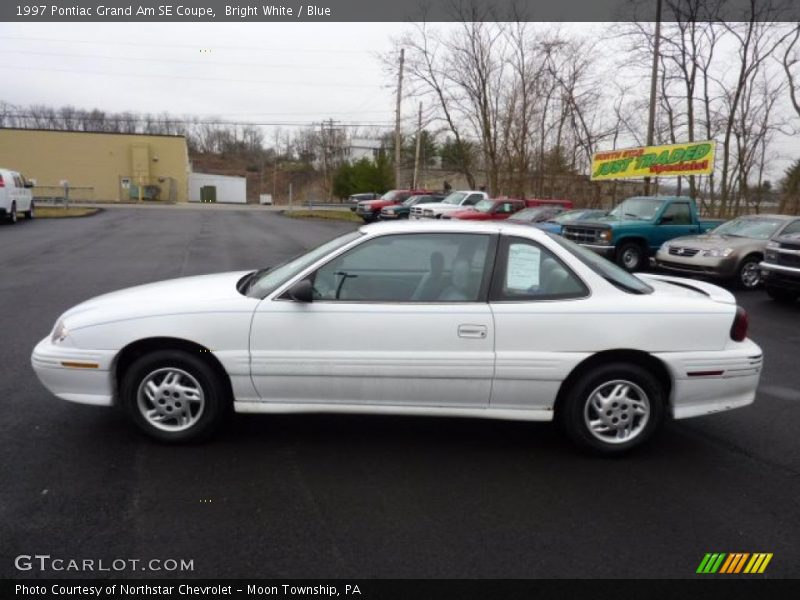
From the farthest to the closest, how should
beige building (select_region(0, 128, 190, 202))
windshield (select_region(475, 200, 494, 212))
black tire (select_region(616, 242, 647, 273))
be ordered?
beige building (select_region(0, 128, 190, 202)) → windshield (select_region(475, 200, 494, 212)) → black tire (select_region(616, 242, 647, 273))

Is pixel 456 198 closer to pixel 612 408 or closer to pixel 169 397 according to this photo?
pixel 612 408

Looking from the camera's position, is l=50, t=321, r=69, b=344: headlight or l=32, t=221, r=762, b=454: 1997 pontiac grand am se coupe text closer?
l=32, t=221, r=762, b=454: 1997 pontiac grand am se coupe text

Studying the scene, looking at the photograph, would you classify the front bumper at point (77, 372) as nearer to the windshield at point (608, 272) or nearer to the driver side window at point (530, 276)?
the driver side window at point (530, 276)

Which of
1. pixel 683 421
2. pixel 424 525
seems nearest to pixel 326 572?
pixel 424 525

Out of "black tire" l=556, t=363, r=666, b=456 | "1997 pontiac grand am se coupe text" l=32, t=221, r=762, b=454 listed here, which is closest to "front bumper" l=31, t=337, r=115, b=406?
Result: "1997 pontiac grand am se coupe text" l=32, t=221, r=762, b=454

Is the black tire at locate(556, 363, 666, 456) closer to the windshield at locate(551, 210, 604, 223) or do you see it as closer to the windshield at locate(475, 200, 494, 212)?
the windshield at locate(551, 210, 604, 223)

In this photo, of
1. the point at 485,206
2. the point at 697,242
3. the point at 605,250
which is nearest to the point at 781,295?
the point at 697,242

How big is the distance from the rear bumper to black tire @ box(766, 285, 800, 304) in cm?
745

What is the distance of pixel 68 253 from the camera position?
15203 millimetres

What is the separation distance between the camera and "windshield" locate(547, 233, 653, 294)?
4.26m

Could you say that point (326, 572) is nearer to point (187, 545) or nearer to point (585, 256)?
point (187, 545)

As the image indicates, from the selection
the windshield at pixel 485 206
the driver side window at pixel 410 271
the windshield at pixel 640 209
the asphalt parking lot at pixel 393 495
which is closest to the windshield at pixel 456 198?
the windshield at pixel 485 206

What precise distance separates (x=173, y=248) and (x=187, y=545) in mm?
14927

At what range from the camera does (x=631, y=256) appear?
1469 centimetres
